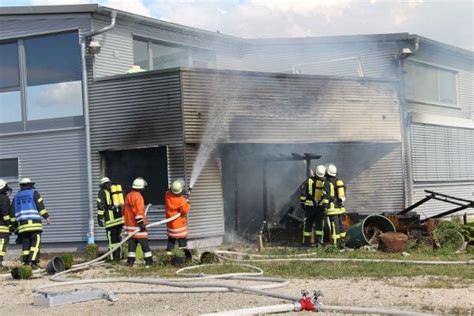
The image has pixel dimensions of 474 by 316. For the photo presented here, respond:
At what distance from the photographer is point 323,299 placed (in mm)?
7711

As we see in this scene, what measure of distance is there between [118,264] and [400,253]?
17.1ft

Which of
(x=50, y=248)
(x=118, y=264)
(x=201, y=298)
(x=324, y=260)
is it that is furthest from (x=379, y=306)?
(x=50, y=248)

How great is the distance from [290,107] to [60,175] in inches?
221

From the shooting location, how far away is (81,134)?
1535 cm

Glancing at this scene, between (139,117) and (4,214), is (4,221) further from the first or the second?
(139,117)

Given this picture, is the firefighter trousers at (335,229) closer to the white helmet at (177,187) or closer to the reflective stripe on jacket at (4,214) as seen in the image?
the white helmet at (177,187)

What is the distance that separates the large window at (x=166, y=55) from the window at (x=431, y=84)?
17.8 feet

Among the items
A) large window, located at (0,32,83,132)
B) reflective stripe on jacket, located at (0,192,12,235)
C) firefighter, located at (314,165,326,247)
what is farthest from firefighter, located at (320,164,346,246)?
reflective stripe on jacket, located at (0,192,12,235)

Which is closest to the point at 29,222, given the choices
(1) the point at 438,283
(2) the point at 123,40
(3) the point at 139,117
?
(3) the point at 139,117

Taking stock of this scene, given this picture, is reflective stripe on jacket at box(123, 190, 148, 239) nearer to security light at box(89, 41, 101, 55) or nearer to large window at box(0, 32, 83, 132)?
large window at box(0, 32, 83, 132)

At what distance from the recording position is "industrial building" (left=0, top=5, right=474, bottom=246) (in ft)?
47.8

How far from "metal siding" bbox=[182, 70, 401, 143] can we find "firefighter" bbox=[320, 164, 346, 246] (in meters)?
1.73

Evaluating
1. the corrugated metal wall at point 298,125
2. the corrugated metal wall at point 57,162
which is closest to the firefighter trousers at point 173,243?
the corrugated metal wall at point 298,125

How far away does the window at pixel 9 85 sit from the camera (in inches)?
634
